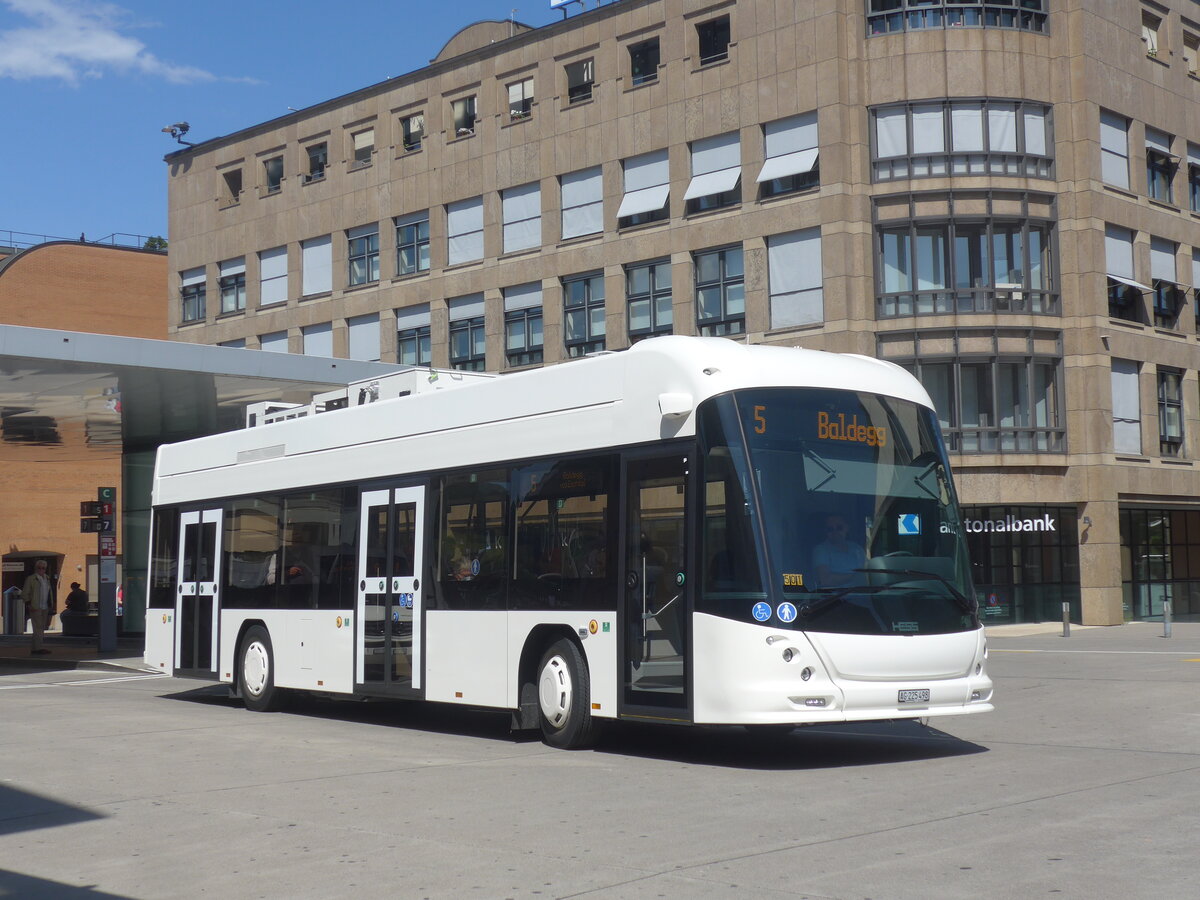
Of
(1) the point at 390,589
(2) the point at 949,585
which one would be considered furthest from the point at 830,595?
(1) the point at 390,589

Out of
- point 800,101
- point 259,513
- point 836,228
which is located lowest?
point 259,513

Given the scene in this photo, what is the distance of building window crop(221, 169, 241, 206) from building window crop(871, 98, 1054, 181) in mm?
25609

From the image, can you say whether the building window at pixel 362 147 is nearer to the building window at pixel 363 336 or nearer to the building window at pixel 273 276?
the building window at pixel 273 276

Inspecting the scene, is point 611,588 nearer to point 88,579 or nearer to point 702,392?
point 702,392

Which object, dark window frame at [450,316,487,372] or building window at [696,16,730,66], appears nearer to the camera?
building window at [696,16,730,66]

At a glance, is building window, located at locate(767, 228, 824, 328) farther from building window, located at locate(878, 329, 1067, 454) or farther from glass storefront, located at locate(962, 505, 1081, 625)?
glass storefront, located at locate(962, 505, 1081, 625)

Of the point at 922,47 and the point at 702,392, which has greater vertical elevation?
the point at 922,47

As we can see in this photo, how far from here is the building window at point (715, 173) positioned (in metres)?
39.1

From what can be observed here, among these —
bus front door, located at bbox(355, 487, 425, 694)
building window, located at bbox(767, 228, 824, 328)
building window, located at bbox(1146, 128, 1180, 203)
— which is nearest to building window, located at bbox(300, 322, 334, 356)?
building window, located at bbox(767, 228, 824, 328)

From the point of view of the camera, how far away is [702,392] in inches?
445

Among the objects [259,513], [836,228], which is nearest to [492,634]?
[259,513]

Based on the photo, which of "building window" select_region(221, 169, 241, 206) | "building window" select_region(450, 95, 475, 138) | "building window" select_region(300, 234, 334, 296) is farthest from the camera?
"building window" select_region(221, 169, 241, 206)

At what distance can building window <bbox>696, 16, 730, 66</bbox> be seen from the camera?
39750 millimetres

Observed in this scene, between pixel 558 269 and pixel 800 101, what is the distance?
8937 millimetres
